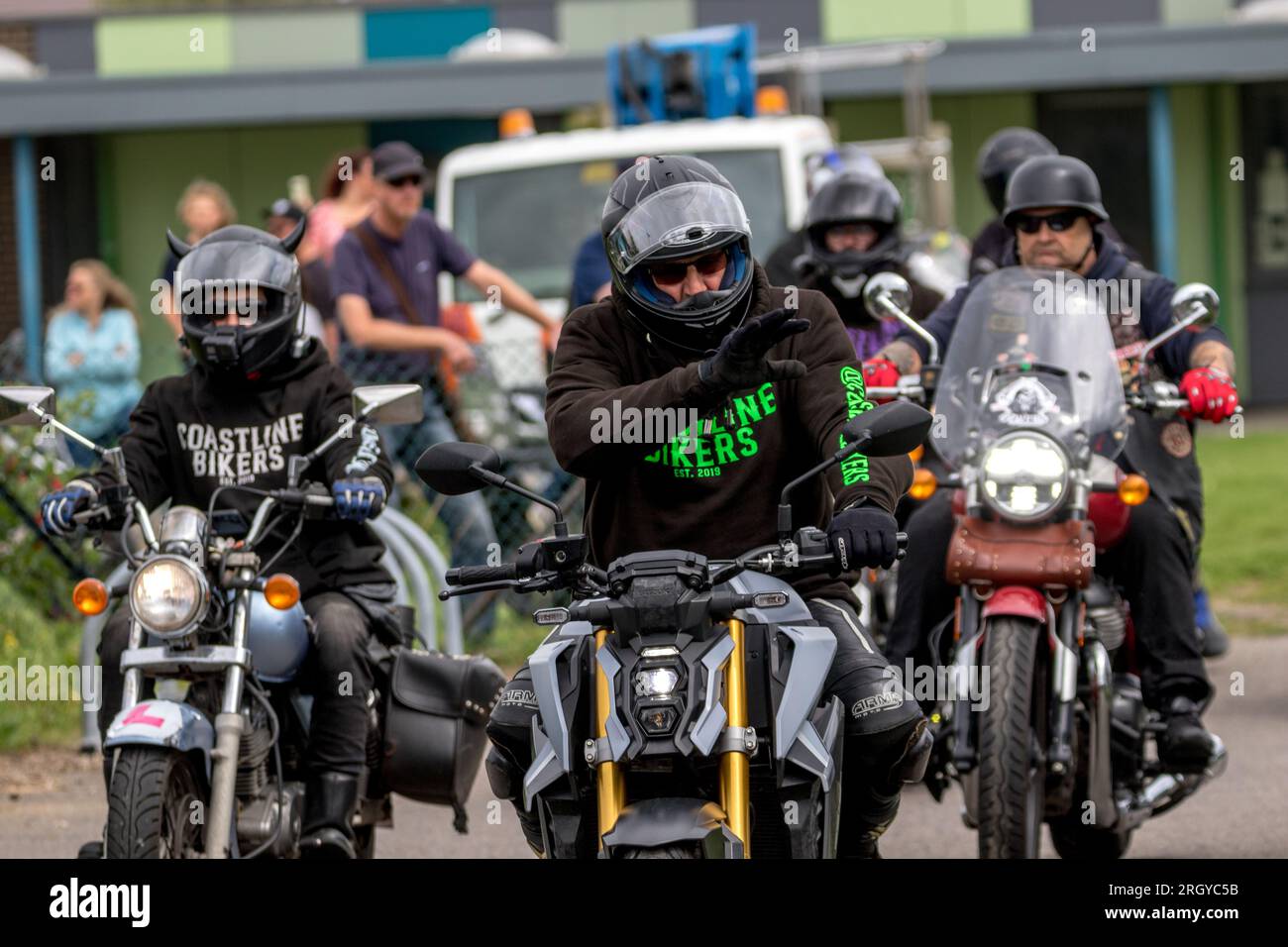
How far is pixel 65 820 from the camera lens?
8.20 meters

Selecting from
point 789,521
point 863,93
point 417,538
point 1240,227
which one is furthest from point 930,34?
point 789,521

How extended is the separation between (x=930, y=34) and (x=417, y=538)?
15475 mm

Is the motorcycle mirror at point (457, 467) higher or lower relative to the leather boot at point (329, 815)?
higher

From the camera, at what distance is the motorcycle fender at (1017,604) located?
20.5ft

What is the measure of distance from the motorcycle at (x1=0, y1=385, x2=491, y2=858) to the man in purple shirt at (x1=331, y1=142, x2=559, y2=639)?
4008 mm

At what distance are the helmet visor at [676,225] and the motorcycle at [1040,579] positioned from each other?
1588 mm

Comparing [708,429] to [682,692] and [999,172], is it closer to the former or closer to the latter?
[682,692]

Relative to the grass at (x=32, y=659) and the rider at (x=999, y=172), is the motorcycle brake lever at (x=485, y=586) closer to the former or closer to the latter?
the rider at (x=999, y=172)

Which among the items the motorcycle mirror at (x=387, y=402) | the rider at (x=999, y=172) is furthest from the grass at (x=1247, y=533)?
the motorcycle mirror at (x=387, y=402)

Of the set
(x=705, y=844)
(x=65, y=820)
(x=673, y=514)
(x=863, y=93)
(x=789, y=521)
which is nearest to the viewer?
(x=705, y=844)

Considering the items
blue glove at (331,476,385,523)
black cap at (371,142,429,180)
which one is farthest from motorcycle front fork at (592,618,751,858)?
black cap at (371,142,429,180)

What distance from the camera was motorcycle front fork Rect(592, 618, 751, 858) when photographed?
14.8ft

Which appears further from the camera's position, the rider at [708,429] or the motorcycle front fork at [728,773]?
the rider at [708,429]
